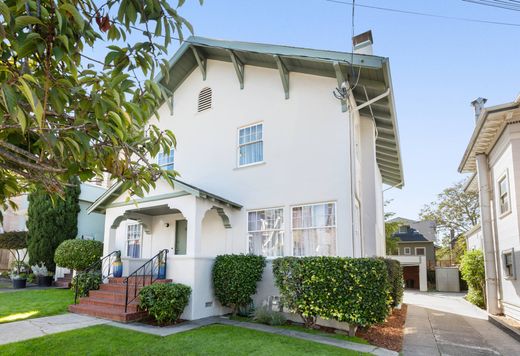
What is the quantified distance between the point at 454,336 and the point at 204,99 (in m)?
10.9

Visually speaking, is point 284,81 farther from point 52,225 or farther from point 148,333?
point 52,225

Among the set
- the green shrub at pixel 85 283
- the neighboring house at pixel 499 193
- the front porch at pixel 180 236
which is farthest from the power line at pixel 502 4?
the green shrub at pixel 85 283

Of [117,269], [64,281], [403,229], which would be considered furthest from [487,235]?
[403,229]

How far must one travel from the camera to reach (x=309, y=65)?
36.3 ft

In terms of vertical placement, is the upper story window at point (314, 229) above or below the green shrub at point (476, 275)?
above

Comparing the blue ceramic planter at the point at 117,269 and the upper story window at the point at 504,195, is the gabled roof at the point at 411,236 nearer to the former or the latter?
the upper story window at the point at 504,195

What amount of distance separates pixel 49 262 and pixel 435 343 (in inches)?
640

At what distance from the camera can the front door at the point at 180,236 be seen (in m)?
13.3

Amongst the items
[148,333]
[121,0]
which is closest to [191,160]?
[148,333]

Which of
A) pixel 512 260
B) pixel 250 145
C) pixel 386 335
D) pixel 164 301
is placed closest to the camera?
pixel 164 301

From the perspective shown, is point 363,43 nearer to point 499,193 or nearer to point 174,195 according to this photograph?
point 499,193

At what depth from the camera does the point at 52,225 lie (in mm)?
17125

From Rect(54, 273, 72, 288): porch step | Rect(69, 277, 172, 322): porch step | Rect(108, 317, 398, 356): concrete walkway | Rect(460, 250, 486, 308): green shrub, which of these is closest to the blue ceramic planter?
Rect(69, 277, 172, 322): porch step

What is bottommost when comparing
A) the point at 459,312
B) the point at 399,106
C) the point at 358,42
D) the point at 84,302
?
the point at 459,312
